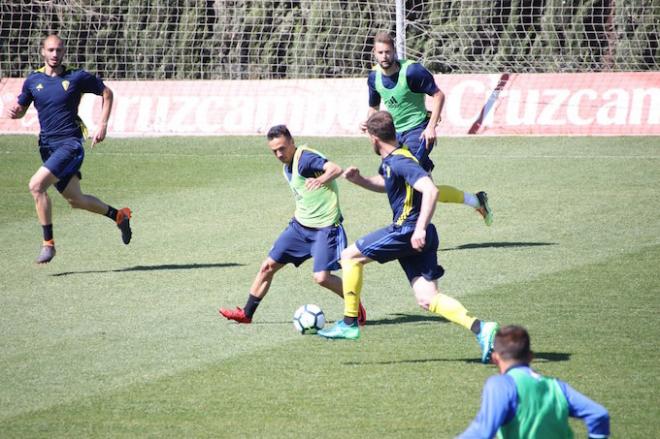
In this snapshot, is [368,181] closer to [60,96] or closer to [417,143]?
[417,143]

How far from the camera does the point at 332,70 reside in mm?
26531

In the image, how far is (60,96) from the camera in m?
12.9

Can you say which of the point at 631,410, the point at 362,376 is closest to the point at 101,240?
the point at 362,376

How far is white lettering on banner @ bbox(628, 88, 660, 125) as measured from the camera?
20.1 metres

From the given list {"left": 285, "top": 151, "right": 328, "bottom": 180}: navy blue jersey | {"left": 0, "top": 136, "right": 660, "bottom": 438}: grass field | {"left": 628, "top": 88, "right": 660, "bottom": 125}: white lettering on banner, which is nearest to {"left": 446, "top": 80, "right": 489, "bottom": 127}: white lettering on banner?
{"left": 0, "top": 136, "right": 660, "bottom": 438}: grass field

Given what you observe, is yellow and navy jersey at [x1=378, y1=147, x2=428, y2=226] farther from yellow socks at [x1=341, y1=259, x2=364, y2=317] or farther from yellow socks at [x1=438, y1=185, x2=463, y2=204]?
yellow socks at [x1=438, y1=185, x2=463, y2=204]

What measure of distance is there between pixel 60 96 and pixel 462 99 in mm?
10407

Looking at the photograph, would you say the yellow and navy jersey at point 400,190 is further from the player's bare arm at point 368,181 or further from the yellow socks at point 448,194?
the yellow socks at point 448,194

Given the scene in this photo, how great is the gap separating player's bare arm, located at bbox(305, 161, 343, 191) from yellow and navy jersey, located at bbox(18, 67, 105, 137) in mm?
4623

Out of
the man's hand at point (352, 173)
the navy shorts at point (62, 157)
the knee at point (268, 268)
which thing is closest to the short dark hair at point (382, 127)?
the man's hand at point (352, 173)

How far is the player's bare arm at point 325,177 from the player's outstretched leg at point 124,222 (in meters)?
4.47

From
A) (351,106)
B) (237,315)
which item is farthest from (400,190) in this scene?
(351,106)

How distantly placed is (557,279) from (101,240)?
611 cm

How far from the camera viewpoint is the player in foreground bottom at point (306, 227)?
9586 millimetres
